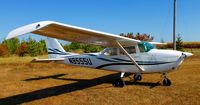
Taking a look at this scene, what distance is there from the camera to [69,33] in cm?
1075

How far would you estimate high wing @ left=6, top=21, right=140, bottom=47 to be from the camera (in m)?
7.96

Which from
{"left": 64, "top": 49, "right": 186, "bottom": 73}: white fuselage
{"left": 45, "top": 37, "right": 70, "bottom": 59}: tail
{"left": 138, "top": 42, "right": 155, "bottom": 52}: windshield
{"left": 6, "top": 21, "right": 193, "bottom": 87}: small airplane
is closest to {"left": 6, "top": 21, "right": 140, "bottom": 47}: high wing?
{"left": 6, "top": 21, "right": 193, "bottom": 87}: small airplane

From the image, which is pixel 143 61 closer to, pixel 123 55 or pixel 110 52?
pixel 123 55

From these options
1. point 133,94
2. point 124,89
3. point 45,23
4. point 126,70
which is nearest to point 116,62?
point 126,70

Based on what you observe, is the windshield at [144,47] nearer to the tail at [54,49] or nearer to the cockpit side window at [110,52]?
the cockpit side window at [110,52]

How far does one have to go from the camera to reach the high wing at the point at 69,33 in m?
7.96

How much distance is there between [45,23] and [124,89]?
5.50 m

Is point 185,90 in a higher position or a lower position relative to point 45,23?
lower

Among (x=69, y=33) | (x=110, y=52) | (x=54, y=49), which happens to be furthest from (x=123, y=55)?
(x=54, y=49)

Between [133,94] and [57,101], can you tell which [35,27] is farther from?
[133,94]

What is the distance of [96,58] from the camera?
14.4m

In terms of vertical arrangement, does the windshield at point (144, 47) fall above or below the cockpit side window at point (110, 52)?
above

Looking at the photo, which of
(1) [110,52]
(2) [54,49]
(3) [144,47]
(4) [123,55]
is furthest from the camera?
(2) [54,49]

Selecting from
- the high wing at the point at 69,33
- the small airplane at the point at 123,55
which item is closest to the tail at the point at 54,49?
the small airplane at the point at 123,55
